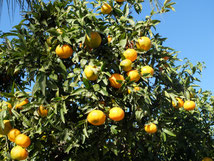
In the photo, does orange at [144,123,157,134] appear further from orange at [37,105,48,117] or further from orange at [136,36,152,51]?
orange at [37,105,48,117]

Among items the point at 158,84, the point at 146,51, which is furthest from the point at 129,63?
the point at 158,84

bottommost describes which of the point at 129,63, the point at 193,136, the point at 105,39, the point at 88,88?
the point at 193,136

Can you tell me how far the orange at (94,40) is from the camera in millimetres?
1895

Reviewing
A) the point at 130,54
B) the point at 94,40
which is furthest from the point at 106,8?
the point at 130,54

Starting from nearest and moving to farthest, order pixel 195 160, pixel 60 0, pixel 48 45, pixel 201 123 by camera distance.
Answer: pixel 48 45 → pixel 60 0 → pixel 195 160 → pixel 201 123

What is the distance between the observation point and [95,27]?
1.96 m

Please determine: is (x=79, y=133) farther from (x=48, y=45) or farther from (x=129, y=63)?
(x=48, y=45)

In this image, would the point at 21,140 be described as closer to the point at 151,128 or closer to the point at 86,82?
the point at 86,82

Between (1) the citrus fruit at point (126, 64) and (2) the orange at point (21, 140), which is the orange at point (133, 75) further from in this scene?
(2) the orange at point (21, 140)

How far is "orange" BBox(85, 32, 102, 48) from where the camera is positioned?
1895 millimetres

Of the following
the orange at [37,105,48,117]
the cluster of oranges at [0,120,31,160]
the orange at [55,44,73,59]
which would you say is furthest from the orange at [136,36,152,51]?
the cluster of oranges at [0,120,31,160]

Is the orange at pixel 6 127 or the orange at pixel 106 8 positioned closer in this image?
the orange at pixel 6 127

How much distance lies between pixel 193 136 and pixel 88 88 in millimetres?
2014

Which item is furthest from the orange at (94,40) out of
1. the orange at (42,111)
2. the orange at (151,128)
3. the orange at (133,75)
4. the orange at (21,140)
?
the orange at (21,140)
